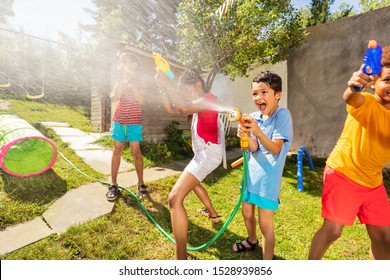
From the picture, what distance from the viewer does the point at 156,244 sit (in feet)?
8.95

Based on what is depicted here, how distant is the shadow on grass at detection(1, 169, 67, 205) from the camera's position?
11.0ft

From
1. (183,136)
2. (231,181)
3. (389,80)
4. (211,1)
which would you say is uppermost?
(211,1)

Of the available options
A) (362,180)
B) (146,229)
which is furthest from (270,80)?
(146,229)

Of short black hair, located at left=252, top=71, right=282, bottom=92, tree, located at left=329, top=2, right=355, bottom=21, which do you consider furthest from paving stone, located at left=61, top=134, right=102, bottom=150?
tree, located at left=329, top=2, right=355, bottom=21

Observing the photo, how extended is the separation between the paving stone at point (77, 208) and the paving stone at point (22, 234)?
4.0 inches

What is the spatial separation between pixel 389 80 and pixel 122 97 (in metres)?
3.42

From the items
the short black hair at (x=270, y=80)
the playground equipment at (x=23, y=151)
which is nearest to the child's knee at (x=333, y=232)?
the short black hair at (x=270, y=80)

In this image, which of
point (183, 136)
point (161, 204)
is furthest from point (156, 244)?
point (183, 136)

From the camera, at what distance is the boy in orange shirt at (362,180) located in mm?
1641

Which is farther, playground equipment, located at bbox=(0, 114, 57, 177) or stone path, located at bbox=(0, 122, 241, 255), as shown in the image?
playground equipment, located at bbox=(0, 114, 57, 177)

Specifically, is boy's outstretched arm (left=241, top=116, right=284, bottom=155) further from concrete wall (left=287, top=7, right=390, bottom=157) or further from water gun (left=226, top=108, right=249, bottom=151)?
concrete wall (left=287, top=7, right=390, bottom=157)

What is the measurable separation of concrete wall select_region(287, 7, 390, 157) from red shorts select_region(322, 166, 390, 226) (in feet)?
22.8

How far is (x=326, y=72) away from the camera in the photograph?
26.4 feet

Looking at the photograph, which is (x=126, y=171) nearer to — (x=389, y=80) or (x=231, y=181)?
(x=231, y=181)
